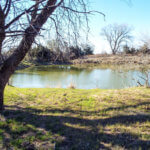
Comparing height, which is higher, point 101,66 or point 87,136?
point 101,66

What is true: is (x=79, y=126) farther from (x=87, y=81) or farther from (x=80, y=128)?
(x=87, y=81)

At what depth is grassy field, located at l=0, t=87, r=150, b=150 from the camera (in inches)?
81.6

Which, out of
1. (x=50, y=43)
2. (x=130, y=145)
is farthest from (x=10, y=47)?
(x=130, y=145)

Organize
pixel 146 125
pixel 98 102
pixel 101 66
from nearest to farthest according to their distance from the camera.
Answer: pixel 146 125
pixel 98 102
pixel 101 66

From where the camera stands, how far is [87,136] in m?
2.31

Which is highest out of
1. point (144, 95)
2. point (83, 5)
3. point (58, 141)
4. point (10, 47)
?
point (83, 5)

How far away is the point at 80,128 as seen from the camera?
260cm

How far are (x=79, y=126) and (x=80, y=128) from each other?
86 millimetres

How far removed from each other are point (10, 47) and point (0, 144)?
1.90m

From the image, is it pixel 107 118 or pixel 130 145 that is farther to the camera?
pixel 107 118

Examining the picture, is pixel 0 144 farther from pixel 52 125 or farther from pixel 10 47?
pixel 10 47

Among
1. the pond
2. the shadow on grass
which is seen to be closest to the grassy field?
the shadow on grass

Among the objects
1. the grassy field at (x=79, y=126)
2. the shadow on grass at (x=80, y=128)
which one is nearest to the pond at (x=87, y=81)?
the grassy field at (x=79, y=126)

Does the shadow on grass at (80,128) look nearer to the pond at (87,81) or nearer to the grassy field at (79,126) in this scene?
the grassy field at (79,126)
